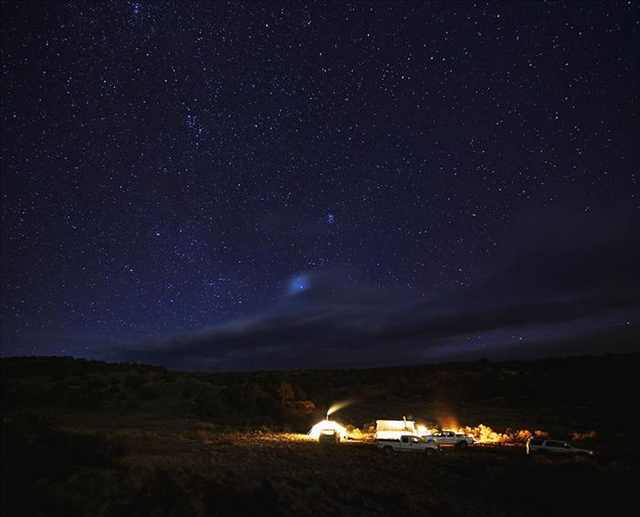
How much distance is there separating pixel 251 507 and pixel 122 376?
5230 centimetres

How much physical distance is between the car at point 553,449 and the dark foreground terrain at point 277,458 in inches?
34.3

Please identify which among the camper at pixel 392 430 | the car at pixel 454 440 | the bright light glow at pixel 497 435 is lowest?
the bright light glow at pixel 497 435

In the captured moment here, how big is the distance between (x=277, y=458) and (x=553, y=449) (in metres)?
13.1

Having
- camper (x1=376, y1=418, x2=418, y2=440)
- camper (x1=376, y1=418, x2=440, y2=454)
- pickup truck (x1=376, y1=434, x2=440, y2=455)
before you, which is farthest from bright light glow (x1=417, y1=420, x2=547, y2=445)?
pickup truck (x1=376, y1=434, x2=440, y2=455)

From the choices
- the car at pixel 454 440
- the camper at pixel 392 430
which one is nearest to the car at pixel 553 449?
the car at pixel 454 440

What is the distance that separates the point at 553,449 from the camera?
2583 cm

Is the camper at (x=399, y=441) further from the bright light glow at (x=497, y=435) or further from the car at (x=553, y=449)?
the car at (x=553, y=449)

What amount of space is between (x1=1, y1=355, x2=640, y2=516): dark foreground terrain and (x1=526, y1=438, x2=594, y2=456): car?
871mm

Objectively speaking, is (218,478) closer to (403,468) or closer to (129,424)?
(403,468)

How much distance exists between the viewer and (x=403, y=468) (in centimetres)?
2227

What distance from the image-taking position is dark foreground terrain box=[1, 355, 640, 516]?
598 inches

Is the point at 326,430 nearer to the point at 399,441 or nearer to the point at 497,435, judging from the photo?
the point at 399,441

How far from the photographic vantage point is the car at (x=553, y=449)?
25.6 metres

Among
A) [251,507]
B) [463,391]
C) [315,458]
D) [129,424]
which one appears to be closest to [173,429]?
[129,424]
